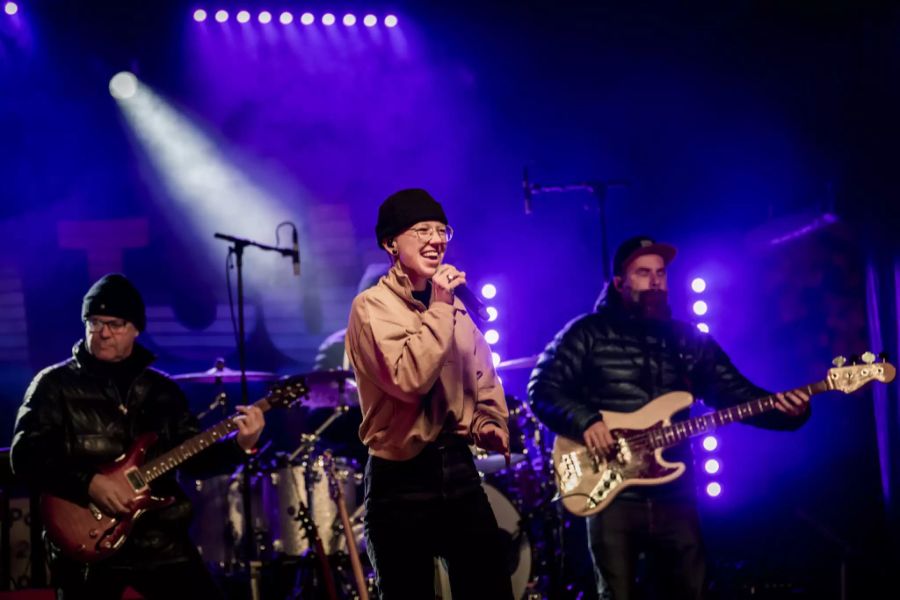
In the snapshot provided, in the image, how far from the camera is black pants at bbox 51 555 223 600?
493 centimetres

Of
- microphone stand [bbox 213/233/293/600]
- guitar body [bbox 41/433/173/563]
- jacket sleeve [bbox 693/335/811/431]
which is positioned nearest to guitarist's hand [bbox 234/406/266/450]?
guitar body [bbox 41/433/173/563]

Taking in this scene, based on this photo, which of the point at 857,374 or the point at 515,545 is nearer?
the point at 857,374

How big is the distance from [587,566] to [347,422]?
2.05 meters

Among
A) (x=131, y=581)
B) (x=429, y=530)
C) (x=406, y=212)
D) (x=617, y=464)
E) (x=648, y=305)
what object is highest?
(x=406, y=212)

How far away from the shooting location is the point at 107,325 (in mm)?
5328

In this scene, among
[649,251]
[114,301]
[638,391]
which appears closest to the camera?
[638,391]

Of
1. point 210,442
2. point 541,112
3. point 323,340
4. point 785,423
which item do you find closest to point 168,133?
point 323,340

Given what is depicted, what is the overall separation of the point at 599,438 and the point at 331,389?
228 cm

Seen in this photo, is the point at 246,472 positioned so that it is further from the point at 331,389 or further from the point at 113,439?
the point at 113,439

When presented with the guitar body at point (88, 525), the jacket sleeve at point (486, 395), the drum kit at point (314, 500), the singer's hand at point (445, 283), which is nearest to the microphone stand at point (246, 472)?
the drum kit at point (314, 500)

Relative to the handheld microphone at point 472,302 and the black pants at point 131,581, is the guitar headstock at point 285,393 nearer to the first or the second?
the black pants at point 131,581

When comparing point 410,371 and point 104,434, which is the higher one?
point 410,371

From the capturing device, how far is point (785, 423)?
5.04 m

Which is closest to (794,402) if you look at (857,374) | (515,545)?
(857,374)
